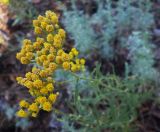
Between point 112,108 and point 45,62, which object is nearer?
point 45,62

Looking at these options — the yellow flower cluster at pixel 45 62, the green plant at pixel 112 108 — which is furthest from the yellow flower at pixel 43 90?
the green plant at pixel 112 108

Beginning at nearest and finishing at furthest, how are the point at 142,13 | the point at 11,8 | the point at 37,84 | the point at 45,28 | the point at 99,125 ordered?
the point at 37,84
the point at 45,28
the point at 99,125
the point at 142,13
the point at 11,8

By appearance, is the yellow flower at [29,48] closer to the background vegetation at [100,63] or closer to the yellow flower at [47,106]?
the yellow flower at [47,106]

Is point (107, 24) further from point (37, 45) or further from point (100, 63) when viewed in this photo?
point (37, 45)

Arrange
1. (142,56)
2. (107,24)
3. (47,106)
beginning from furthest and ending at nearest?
(107,24) → (142,56) → (47,106)

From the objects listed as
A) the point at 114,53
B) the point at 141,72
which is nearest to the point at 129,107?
the point at 141,72

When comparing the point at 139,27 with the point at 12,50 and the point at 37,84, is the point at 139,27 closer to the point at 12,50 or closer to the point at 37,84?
the point at 12,50

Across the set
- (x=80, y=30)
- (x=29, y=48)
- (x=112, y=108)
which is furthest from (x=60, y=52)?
(x=80, y=30)
